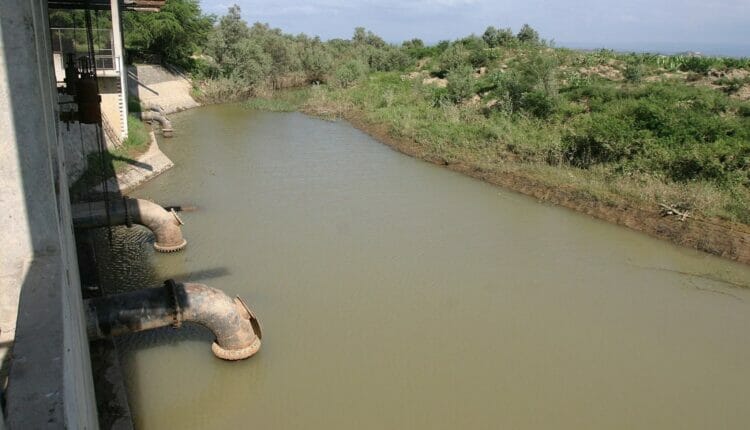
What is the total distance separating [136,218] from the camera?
937cm

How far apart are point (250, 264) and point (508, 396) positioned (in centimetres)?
517

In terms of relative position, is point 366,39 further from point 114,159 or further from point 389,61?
point 114,159

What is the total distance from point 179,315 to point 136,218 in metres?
3.61

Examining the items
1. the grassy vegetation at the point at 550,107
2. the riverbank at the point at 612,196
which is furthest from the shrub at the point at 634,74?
the riverbank at the point at 612,196

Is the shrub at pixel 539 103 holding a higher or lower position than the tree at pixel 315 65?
lower

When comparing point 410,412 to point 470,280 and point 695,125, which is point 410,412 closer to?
point 470,280

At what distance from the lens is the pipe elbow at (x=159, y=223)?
939 centimetres

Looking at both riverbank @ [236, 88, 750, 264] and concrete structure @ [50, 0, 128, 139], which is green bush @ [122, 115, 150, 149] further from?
riverbank @ [236, 88, 750, 264]

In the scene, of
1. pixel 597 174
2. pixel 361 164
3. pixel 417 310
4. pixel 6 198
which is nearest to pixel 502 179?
pixel 597 174

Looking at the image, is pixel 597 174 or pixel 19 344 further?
pixel 597 174

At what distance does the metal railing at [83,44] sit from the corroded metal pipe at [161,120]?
508 centimetres

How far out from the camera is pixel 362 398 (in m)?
6.74

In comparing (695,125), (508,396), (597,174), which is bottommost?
(508,396)

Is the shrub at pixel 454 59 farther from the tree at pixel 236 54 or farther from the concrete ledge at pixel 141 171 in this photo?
the concrete ledge at pixel 141 171
